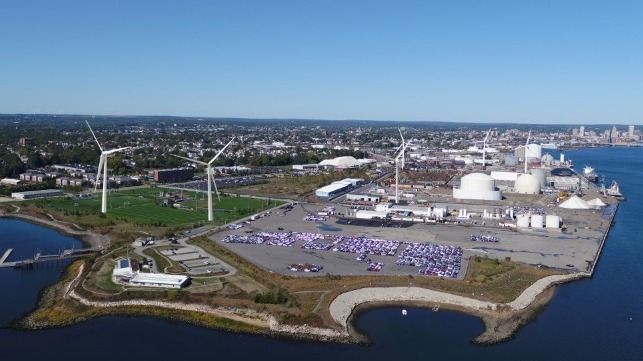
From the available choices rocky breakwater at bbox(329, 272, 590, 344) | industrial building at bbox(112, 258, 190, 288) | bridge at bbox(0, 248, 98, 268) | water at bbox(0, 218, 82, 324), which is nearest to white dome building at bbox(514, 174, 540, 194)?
rocky breakwater at bbox(329, 272, 590, 344)

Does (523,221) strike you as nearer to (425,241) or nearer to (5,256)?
(425,241)

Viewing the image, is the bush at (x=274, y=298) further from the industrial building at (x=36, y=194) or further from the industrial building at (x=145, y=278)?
the industrial building at (x=36, y=194)

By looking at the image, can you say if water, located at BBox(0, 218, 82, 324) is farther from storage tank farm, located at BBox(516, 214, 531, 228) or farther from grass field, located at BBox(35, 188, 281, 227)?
storage tank farm, located at BBox(516, 214, 531, 228)

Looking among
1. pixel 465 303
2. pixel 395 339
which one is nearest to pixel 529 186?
pixel 465 303

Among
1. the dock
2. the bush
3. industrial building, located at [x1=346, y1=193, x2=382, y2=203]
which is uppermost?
industrial building, located at [x1=346, y1=193, x2=382, y2=203]

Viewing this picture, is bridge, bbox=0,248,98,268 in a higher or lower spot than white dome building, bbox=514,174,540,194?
lower

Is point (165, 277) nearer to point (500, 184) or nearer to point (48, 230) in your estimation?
point (48, 230)
